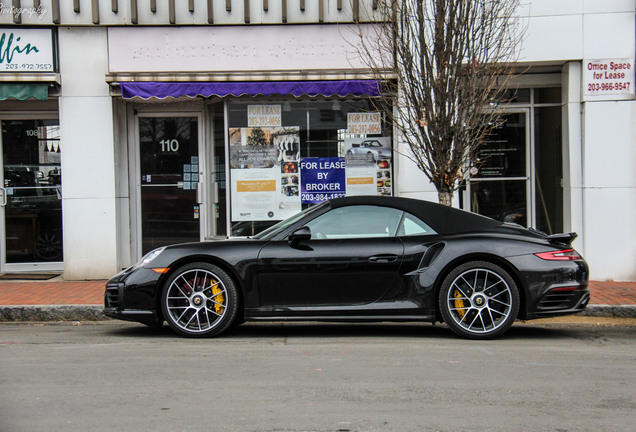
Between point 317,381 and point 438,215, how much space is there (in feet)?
7.81

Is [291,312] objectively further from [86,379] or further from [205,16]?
[205,16]

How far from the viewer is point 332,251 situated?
6152mm

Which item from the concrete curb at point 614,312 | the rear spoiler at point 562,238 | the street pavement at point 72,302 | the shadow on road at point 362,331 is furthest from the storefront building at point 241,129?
the rear spoiler at point 562,238

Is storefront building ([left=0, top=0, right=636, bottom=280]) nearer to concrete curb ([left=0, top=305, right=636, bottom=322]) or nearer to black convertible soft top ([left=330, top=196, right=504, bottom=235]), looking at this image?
concrete curb ([left=0, top=305, right=636, bottom=322])

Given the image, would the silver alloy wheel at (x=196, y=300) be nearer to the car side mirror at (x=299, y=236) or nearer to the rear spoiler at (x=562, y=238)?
the car side mirror at (x=299, y=236)

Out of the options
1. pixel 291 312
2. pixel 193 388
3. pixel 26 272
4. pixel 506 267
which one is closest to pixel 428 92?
pixel 506 267

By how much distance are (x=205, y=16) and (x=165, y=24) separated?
64 cm

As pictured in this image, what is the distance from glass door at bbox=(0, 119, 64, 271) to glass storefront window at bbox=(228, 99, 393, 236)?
10.2ft

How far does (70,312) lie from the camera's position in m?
7.78

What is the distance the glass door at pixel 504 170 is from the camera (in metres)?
10.9

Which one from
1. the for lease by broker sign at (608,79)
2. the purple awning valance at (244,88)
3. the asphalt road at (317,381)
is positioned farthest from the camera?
the purple awning valance at (244,88)

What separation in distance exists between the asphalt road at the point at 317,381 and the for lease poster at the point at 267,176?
4063mm

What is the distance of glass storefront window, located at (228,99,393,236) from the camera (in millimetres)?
10672

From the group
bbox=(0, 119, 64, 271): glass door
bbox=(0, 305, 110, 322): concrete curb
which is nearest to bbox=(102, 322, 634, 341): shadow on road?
bbox=(0, 305, 110, 322): concrete curb
